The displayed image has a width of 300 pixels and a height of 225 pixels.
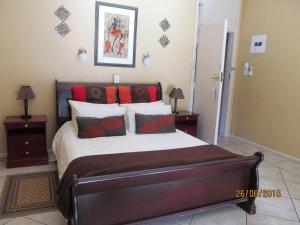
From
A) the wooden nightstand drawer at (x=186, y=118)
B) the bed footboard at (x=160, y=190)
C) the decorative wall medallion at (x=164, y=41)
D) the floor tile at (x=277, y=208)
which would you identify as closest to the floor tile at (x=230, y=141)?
the wooden nightstand drawer at (x=186, y=118)

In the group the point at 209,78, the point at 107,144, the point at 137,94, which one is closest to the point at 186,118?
the point at 209,78

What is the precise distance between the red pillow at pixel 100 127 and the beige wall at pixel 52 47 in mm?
990

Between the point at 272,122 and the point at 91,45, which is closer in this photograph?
the point at 91,45

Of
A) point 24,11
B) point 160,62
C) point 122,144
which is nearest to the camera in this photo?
point 122,144

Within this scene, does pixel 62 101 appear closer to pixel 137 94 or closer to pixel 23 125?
pixel 23 125

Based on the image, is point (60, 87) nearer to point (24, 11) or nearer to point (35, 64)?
point (35, 64)

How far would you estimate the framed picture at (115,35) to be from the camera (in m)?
3.81

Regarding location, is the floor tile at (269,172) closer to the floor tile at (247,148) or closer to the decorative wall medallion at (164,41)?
the floor tile at (247,148)

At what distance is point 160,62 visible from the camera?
4355 mm

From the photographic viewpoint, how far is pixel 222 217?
2.52 m

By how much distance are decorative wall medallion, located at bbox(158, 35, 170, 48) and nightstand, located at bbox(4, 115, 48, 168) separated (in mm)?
2183

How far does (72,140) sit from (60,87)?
1.06 meters

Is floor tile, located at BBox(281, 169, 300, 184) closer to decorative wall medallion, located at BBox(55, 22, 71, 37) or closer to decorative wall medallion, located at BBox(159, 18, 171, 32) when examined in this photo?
decorative wall medallion, located at BBox(159, 18, 171, 32)

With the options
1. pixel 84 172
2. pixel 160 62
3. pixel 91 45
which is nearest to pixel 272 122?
pixel 160 62
